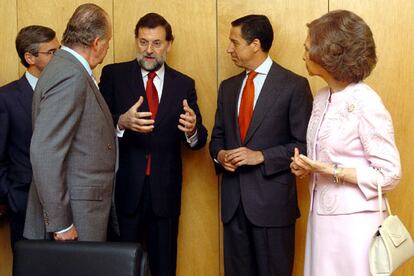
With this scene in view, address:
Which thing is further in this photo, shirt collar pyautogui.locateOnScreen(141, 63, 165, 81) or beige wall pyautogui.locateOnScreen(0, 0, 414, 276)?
beige wall pyautogui.locateOnScreen(0, 0, 414, 276)

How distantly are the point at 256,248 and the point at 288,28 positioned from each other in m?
1.40

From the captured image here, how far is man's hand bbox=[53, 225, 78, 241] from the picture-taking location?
249 centimetres

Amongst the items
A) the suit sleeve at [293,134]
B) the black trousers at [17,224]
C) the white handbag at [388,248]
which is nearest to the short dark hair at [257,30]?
the suit sleeve at [293,134]

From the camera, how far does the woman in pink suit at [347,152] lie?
2332 mm

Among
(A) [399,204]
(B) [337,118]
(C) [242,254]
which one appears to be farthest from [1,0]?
(A) [399,204]

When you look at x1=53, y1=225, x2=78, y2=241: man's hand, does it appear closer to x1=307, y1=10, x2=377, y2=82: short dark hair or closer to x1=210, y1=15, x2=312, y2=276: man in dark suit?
x1=210, y1=15, x2=312, y2=276: man in dark suit

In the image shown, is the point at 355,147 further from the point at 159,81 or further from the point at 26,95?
the point at 26,95

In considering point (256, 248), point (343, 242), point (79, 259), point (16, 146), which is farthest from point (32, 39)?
point (343, 242)

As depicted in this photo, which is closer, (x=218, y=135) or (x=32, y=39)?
(x=32, y=39)

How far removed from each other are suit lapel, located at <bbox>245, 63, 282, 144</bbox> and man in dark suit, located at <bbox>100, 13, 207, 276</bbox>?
334mm

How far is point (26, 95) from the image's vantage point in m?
3.29

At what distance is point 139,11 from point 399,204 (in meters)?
2.06

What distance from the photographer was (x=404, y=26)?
A: 3.57 m

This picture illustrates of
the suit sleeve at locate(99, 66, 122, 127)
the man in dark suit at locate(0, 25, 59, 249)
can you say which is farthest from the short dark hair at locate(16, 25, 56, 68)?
the suit sleeve at locate(99, 66, 122, 127)
